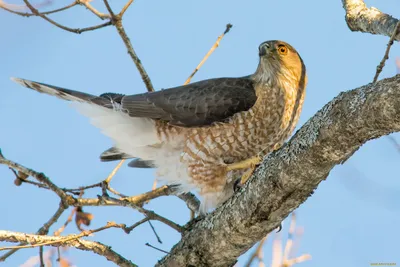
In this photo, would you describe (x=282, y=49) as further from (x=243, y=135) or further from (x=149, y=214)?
(x=149, y=214)

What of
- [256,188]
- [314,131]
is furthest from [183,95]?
[314,131]

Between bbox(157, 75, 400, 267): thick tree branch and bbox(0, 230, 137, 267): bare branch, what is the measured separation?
14.9 inches

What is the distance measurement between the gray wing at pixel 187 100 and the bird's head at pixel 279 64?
251 mm

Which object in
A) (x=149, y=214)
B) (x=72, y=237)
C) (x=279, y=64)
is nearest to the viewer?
(x=72, y=237)

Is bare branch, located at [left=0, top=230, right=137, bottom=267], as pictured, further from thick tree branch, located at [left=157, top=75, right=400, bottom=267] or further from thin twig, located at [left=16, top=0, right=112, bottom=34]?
thin twig, located at [left=16, top=0, right=112, bottom=34]

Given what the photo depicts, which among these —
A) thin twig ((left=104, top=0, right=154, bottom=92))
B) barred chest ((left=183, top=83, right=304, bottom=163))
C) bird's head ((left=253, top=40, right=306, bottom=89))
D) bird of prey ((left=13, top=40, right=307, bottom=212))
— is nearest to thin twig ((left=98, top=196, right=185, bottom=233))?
bird of prey ((left=13, top=40, right=307, bottom=212))

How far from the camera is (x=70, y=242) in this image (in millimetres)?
4457

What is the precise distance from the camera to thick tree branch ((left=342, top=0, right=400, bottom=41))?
4.64 meters

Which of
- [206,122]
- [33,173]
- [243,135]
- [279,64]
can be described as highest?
[279,64]

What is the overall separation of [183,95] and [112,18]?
3.92 feet

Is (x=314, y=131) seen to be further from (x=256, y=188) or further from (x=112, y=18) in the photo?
(x=112, y=18)

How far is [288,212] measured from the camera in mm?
4012

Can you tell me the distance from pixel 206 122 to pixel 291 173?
7.32 feet

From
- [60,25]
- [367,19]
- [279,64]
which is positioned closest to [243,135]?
[279,64]
